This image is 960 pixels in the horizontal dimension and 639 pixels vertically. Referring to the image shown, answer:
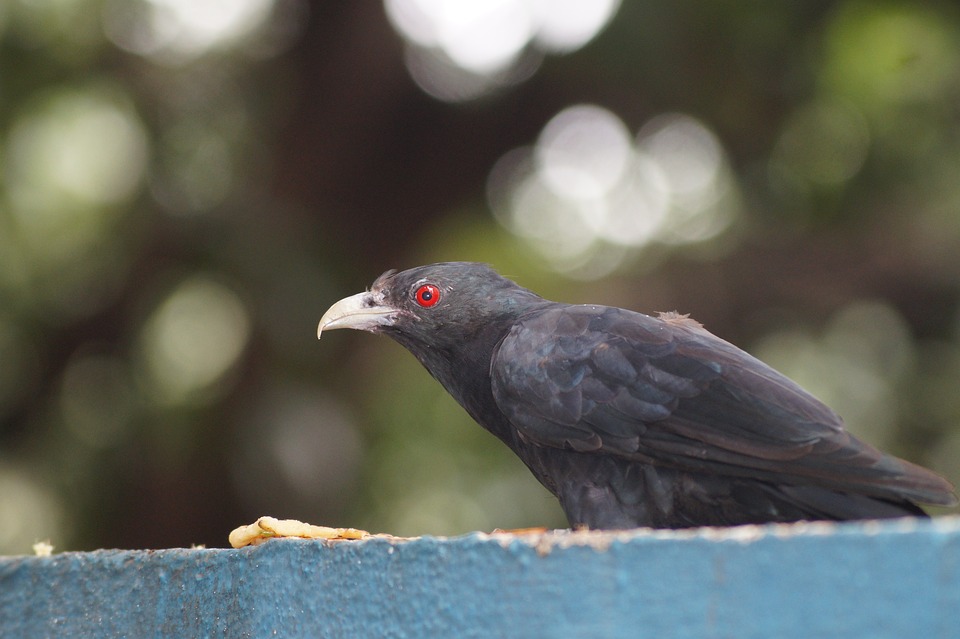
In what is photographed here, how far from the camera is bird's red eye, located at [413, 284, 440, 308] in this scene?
12.8 feet

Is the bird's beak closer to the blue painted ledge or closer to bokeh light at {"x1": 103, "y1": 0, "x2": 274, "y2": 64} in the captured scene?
the blue painted ledge

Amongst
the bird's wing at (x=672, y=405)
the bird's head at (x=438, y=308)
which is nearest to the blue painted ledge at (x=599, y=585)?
the bird's wing at (x=672, y=405)

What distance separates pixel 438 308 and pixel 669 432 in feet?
4.36

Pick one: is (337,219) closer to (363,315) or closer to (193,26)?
(193,26)

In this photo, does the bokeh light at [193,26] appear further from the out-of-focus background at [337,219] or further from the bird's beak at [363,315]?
the bird's beak at [363,315]

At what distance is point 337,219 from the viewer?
934 centimetres

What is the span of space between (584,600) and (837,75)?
25.2 feet

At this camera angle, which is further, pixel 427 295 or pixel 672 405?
pixel 427 295

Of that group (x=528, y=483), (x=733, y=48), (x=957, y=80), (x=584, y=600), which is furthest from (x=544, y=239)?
(x=584, y=600)

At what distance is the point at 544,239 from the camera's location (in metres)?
12.6

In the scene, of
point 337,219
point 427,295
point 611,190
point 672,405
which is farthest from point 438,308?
point 611,190

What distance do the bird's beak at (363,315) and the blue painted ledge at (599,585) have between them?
1.56 m

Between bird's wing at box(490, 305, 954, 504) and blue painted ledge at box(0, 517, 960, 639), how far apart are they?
0.65 m

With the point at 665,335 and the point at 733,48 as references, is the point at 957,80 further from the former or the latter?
the point at 665,335
